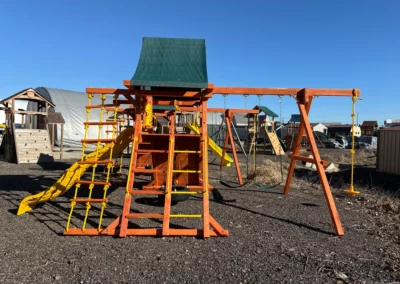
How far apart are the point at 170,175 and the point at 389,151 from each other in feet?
40.8

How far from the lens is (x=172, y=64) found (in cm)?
678

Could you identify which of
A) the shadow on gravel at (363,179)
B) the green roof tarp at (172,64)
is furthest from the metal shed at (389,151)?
the green roof tarp at (172,64)

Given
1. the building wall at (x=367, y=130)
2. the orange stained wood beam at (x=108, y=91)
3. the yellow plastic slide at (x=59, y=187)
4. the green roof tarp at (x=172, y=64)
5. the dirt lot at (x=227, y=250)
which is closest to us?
the dirt lot at (x=227, y=250)

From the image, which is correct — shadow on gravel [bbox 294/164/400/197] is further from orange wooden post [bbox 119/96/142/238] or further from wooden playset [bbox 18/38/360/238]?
orange wooden post [bbox 119/96/142/238]

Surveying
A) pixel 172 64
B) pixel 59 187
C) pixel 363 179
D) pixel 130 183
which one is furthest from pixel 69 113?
pixel 130 183

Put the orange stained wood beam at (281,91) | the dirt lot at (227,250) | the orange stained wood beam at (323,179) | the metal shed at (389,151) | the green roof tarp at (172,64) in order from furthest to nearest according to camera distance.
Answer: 1. the metal shed at (389,151)
2. the orange stained wood beam at (281,91)
3. the green roof tarp at (172,64)
4. the orange stained wood beam at (323,179)
5. the dirt lot at (227,250)

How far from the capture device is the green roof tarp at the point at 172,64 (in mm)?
5961

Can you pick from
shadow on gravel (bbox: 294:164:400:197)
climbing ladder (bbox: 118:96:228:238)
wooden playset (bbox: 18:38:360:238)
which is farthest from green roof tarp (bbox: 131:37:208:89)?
shadow on gravel (bbox: 294:164:400:197)

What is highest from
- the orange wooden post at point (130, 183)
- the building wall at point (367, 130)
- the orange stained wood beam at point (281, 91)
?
the building wall at point (367, 130)

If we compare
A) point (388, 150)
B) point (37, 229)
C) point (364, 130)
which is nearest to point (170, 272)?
point (37, 229)

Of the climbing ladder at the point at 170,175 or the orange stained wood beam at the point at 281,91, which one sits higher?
the orange stained wood beam at the point at 281,91

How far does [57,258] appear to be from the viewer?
13.7 feet

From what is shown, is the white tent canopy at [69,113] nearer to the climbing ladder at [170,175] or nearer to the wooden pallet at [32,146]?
the wooden pallet at [32,146]

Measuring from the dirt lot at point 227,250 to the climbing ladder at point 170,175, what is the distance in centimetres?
17
